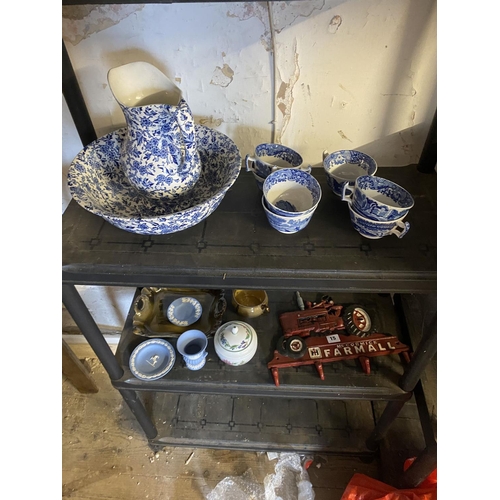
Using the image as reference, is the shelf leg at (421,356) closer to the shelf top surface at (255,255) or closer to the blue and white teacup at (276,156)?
the shelf top surface at (255,255)

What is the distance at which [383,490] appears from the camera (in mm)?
1025

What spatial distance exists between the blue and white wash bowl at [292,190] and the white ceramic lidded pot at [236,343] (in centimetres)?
34

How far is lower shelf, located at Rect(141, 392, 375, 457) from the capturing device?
1.15m

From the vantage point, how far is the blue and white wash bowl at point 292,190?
73 centimetres

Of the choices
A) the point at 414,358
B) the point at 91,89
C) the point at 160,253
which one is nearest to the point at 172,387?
the point at 160,253

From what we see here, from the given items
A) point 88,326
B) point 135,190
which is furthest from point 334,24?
point 88,326

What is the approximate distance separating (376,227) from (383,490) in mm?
790

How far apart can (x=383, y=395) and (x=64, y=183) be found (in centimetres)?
97

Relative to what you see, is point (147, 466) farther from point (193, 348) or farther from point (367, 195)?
point (367, 195)

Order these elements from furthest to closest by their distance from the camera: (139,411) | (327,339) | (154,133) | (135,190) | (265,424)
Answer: (265,424)
(139,411)
(327,339)
(135,190)
(154,133)

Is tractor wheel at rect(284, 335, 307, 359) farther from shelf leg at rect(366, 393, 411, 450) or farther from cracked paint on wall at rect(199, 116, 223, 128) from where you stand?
cracked paint on wall at rect(199, 116, 223, 128)

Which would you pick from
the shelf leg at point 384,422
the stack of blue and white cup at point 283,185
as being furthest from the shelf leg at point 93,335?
the shelf leg at point 384,422

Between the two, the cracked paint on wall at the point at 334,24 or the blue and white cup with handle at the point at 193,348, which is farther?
the blue and white cup with handle at the point at 193,348
